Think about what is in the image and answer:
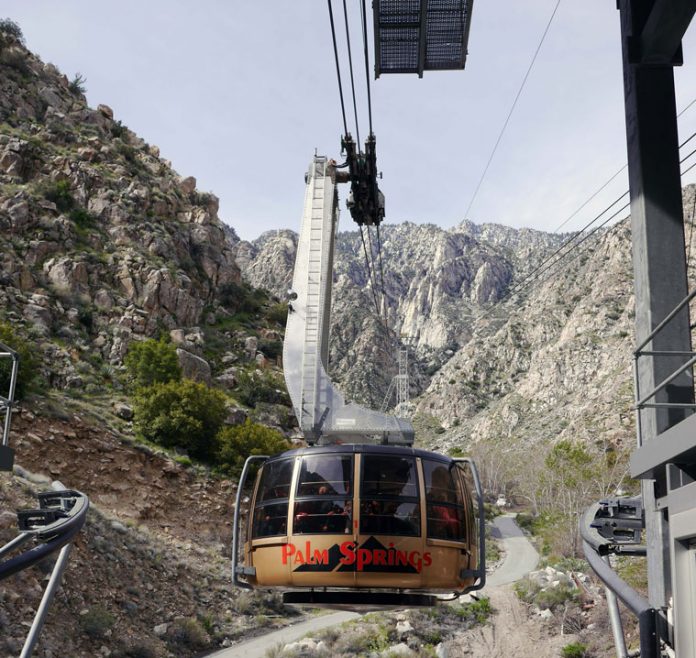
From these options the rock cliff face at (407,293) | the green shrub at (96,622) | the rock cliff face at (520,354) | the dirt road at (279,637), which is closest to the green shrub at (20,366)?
the green shrub at (96,622)

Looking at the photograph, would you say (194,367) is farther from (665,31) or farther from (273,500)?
(665,31)

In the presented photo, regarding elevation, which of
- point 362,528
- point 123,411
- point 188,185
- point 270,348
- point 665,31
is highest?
point 188,185

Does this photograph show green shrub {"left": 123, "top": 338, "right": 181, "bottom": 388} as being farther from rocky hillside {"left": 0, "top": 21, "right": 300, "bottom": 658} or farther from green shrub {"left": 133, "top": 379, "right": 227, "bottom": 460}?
rocky hillside {"left": 0, "top": 21, "right": 300, "bottom": 658}

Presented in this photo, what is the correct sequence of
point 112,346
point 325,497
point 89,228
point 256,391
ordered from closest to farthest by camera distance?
point 325,497
point 112,346
point 256,391
point 89,228

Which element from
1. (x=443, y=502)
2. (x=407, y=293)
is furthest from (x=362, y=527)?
(x=407, y=293)

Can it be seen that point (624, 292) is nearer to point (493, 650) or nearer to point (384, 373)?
point (384, 373)

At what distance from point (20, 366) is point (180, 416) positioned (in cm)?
742

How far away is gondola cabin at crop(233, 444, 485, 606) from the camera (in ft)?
Answer: 33.3

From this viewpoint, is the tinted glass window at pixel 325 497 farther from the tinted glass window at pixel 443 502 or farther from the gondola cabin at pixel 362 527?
the tinted glass window at pixel 443 502

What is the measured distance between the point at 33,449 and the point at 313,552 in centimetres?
2220

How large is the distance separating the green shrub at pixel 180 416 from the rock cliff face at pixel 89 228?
373 centimetres

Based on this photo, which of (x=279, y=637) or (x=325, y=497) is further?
(x=279, y=637)

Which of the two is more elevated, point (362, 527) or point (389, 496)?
point (389, 496)

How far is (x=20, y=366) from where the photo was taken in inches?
1203
